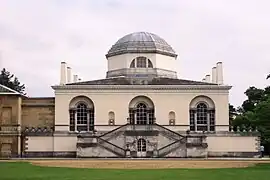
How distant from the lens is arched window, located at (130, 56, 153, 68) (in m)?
73.3

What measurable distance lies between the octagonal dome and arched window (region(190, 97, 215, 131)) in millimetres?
10419

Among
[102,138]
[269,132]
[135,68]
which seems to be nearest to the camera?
[269,132]

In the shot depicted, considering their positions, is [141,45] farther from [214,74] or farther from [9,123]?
[9,123]

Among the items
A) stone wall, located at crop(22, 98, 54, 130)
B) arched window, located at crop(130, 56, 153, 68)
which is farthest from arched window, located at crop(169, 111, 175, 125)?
stone wall, located at crop(22, 98, 54, 130)

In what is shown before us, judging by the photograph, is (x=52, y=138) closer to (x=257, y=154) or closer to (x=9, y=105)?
(x=9, y=105)

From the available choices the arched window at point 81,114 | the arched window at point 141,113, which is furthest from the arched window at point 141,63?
the arched window at point 81,114

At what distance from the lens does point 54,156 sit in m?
64.2

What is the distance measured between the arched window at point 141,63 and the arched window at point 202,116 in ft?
30.4

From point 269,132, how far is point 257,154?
63.9ft

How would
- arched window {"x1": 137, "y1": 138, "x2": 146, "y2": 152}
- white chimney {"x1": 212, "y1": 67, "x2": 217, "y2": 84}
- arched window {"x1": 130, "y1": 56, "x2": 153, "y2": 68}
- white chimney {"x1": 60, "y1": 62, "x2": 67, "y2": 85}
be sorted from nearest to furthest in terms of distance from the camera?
arched window {"x1": 137, "y1": 138, "x2": 146, "y2": 152}
white chimney {"x1": 60, "y1": 62, "x2": 67, "y2": 85}
white chimney {"x1": 212, "y1": 67, "x2": 217, "y2": 84}
arched window {"x1": 130, "y1": 56, "x2": 153, "y2": 68}

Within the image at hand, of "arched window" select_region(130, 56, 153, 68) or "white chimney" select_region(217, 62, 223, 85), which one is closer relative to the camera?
"white chimney" select_region(217, 62, 223, 85)

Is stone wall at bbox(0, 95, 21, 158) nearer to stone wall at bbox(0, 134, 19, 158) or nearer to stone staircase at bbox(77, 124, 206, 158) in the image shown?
stone wall at bbox(0, 134, 19, 158)

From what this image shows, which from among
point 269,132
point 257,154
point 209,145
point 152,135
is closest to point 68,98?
point 152,135

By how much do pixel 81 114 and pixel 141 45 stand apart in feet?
42.8
